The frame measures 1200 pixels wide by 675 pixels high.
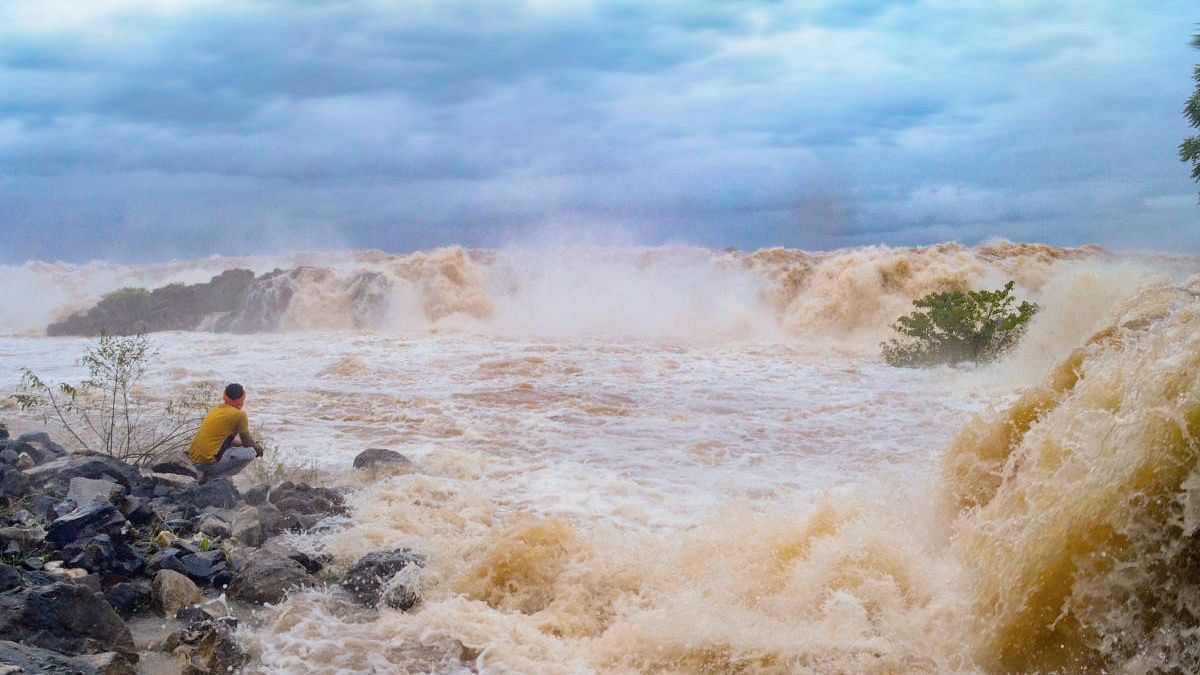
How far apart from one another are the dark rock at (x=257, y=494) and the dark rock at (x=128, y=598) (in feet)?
7.11

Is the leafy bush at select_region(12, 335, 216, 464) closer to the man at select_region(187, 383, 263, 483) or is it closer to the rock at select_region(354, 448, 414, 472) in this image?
the man at select_region(187, 383, 263, 483)

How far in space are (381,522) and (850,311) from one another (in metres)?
21.2

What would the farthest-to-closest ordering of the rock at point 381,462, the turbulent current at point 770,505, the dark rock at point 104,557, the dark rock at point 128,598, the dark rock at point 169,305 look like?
1. the dark rock at point 169,305
2. the rock at point 381,462
3. the dark rock at point 104,557
4. the dark rock at point 128,598
5. the turbulent current at point 770,505

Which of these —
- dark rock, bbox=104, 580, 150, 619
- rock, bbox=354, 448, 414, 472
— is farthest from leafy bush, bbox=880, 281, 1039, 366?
dark rock, bbox=104, 580, 150, 619

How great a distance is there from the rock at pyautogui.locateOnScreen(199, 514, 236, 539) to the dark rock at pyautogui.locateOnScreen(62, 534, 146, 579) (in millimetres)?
717

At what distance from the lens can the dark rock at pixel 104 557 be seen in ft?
18.8

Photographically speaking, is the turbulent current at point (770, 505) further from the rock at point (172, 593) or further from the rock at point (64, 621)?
the rock at point (64, 621)

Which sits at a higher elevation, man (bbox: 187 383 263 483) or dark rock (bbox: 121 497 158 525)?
man (bbox: 187 383 263 483)

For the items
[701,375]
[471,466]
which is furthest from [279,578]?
[701,375]

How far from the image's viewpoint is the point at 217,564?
6062 millimetres

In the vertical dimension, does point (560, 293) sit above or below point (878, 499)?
above

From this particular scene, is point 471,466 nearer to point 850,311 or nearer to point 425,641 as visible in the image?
point 425,641

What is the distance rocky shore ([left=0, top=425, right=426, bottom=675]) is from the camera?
467 centimetres

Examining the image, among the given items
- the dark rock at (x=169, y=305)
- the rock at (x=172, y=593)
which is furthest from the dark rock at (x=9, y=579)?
the dark rock at (x=169, y=305)
